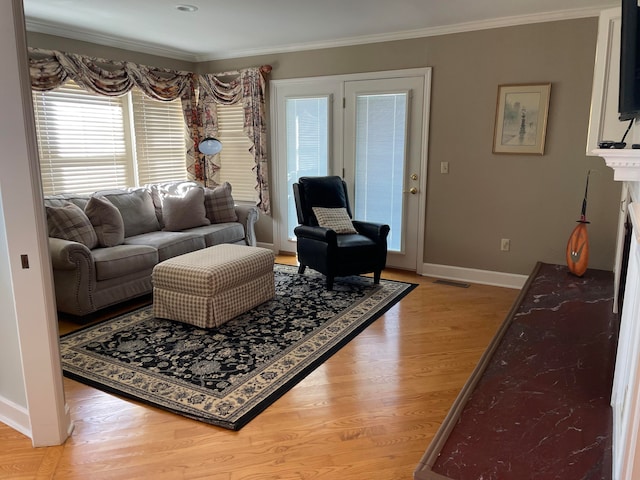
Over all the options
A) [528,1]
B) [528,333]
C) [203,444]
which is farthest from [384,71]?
[203,444]

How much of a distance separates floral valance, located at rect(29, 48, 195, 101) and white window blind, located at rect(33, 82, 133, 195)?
155 millimetres

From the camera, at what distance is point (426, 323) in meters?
3.68

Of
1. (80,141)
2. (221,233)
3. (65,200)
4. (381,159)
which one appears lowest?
(221,233)

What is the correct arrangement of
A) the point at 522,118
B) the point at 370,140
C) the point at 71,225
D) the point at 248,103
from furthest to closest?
the point at 248,103 < the point at 370,140 < the point at 522,118 < the point at 71,225

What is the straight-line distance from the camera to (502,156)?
14.4ft

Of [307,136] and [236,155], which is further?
[236,155]

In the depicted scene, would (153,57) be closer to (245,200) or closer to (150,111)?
(150,111)

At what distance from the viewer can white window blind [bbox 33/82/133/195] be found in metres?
4.49

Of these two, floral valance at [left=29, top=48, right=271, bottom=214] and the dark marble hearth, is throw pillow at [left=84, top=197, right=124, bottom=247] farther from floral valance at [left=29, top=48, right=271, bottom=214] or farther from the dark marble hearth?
the dark marble hearth

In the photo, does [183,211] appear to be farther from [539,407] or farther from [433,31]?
[539,407]

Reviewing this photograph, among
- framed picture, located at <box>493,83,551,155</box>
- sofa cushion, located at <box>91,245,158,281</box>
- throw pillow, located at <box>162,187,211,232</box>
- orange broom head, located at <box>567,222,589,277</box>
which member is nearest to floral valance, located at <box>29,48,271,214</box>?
throw pillow, located at <box>162,187,211,232</box>

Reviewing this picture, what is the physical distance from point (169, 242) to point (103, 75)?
189 centimetres

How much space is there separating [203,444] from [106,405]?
688 mm

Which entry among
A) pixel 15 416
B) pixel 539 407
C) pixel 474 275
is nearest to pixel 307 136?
pixel 474 275
